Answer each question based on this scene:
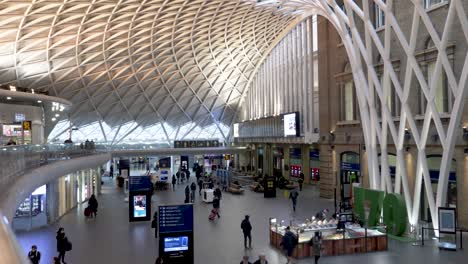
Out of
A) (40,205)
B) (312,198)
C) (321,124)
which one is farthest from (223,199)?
(40,205)

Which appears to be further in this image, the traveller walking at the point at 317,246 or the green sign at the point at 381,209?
the green sign at the point at 381,209

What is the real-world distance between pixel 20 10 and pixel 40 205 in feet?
50.4

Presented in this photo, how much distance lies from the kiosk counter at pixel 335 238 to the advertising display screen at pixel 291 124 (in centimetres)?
2586

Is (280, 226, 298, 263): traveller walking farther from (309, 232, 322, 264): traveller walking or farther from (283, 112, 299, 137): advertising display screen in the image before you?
(283, 112, 299, 137): advertising display screen

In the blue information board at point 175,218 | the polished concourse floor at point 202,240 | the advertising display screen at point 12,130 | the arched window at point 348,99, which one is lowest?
the polished concourse floor at point 202,240

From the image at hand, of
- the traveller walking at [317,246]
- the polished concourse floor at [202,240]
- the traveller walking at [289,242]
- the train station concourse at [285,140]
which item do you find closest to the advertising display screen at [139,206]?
the train station concourse at [285,140]

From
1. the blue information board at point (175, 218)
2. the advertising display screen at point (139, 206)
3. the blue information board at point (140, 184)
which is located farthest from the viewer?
the blue information board at point (140, 184)

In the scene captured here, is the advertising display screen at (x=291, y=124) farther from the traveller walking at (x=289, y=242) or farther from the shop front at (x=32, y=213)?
the traveller walking at (x=289, y=242)

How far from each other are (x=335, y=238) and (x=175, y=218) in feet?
24.0

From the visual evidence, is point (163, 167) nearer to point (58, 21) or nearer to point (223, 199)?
point (223, 199)

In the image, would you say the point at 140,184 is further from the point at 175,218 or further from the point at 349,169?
the point at 349,169

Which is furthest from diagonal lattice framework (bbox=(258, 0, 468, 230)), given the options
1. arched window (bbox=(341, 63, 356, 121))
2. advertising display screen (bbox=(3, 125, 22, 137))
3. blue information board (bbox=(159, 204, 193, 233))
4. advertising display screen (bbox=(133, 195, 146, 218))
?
advertising display screen (bbox=(3, 125, 22, 137))

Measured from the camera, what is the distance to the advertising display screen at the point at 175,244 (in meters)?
14.9

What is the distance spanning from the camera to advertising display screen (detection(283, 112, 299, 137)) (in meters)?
44.2
